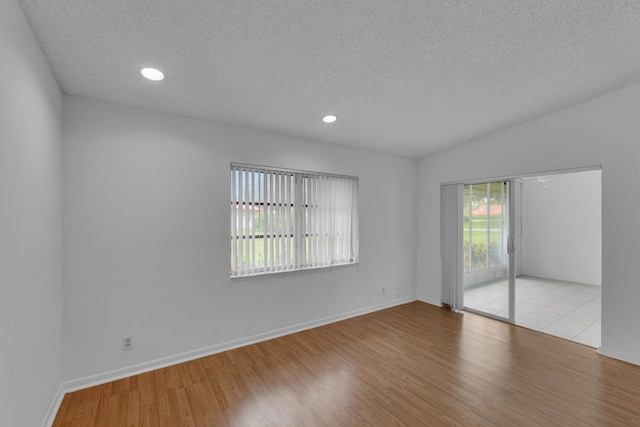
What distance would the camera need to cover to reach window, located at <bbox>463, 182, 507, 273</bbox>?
3986 mm

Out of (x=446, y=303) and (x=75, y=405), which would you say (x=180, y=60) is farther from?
(x=446, y=303)

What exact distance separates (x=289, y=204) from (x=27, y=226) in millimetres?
2333

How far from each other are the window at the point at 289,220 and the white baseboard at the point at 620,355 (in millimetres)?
2869

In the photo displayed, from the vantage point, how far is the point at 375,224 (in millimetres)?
4336

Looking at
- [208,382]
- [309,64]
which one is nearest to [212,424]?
[208,382]

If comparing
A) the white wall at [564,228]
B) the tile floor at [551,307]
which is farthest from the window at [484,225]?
the white wall at [564,228]

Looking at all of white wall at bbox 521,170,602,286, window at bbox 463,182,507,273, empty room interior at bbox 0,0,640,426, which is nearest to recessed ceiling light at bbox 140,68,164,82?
empty room interior at bbox 0,0,640,426

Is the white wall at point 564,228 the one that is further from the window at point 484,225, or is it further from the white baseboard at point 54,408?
the white baseboard at point 54,408

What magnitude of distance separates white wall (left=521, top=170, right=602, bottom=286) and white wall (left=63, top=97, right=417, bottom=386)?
19.5ft

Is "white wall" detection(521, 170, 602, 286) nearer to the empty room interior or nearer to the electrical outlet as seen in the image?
the empty room interior

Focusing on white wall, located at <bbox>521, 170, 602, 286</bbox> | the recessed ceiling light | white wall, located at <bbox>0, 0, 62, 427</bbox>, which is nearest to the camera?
white wall, located at <bbox>0, 0, 62, 427</bbox>

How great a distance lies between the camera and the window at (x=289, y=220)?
10.4 feet

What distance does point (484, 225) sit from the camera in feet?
13.9

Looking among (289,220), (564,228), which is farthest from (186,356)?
(564,228)
